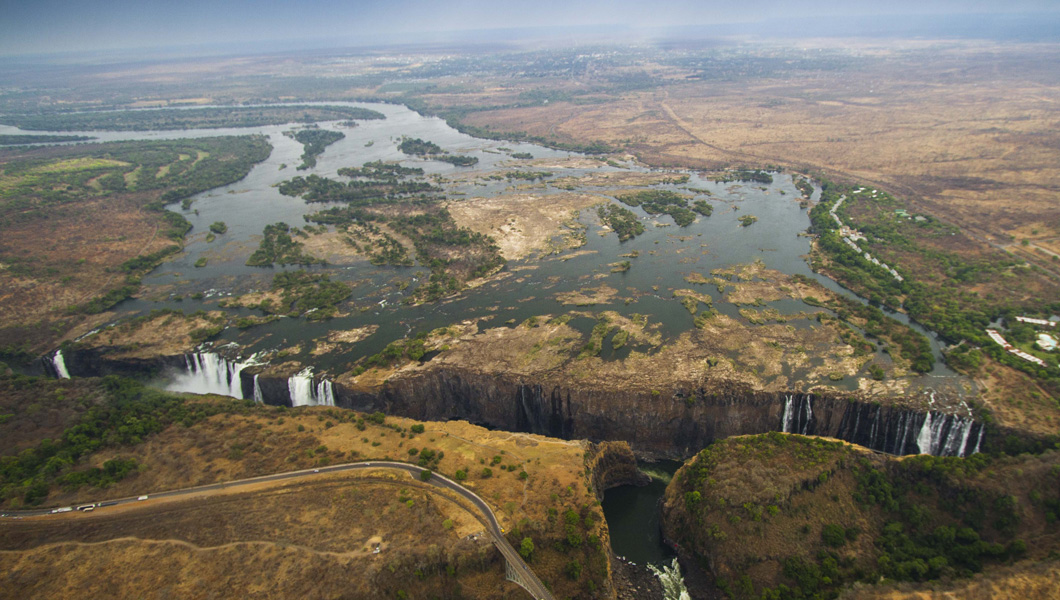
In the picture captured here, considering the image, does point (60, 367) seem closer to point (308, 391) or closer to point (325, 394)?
point (308, 391)

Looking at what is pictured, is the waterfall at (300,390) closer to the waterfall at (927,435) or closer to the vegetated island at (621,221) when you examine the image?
the vegetated island at (621,221)

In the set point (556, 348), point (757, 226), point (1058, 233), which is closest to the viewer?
point (556, 348)

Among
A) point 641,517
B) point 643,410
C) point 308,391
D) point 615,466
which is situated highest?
point 308,391

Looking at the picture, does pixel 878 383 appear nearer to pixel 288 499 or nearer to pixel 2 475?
pixel 288 499

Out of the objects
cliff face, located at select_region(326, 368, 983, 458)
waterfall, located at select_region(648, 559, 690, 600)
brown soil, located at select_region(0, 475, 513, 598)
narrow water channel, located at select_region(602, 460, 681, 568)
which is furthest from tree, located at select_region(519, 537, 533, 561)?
cliff face, located at select_region(326, 368, 983, 458)

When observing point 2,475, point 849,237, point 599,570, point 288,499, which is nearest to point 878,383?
point 599,570

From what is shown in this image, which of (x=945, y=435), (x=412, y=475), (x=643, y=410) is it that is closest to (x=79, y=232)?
(x=412, y=475)

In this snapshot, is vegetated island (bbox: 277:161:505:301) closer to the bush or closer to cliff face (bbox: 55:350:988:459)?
cliff face (bbox: 55:350:988:459)
